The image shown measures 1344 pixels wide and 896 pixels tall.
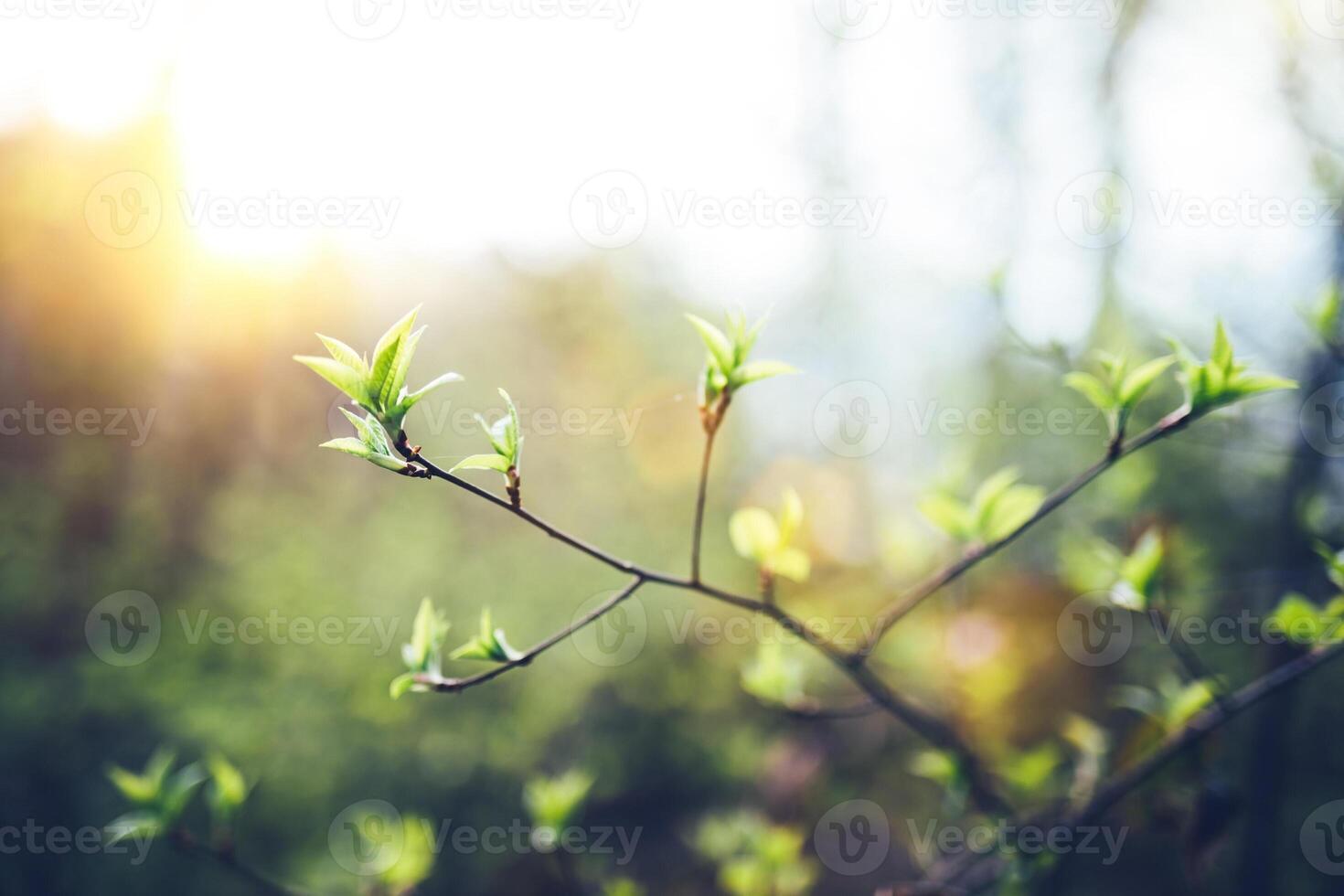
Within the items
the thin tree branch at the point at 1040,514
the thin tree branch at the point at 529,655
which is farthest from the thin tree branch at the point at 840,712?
the thin tree branch at the point at 529,655

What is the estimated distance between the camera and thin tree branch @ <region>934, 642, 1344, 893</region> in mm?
1055

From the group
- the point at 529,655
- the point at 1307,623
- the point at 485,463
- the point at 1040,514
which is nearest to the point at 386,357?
the point at 485,463

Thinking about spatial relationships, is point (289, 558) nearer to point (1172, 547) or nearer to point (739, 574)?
point (739, 574)

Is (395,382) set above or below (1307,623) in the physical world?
above

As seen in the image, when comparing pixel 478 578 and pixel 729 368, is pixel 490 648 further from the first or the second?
pixel 478 578

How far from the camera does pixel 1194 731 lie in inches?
46.6

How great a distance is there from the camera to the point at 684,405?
4.22 m

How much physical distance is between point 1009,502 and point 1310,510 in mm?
1118

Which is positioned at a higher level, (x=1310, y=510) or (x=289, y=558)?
(x=1310, y=510)

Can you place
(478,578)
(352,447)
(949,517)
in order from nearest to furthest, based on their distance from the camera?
(352,447)
(949,517)
(478,578)

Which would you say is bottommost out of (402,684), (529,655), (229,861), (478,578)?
(478,578)

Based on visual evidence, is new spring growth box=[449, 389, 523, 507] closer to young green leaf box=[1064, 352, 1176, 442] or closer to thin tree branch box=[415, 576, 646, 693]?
thin tree branch box=[415, 576, 646, 693]

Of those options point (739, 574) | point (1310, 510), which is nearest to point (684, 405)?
point (739, 574)

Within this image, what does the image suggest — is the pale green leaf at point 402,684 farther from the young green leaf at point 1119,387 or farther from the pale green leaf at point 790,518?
the young green leaf at point 1119,387
